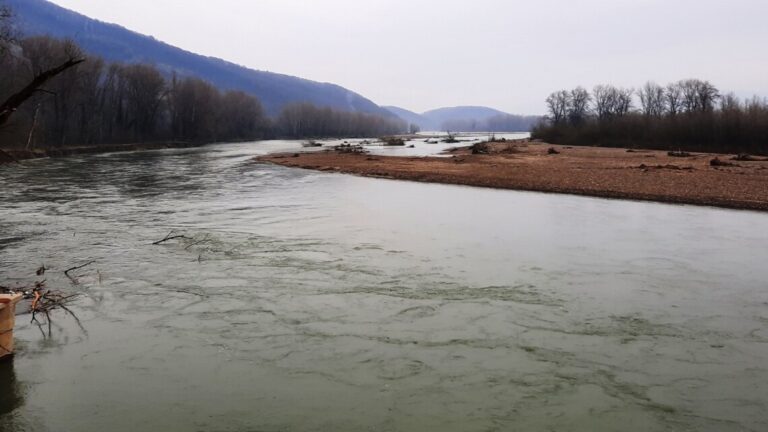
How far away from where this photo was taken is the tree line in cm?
5706

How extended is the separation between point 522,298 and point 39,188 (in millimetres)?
24454

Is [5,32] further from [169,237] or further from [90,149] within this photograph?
[90,149]

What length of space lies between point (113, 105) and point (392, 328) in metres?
94.3

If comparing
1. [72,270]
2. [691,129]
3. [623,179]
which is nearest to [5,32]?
[72,270]

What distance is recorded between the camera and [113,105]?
3447 inches

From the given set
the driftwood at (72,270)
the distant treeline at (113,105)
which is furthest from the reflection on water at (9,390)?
the distant treeline at (113,105)

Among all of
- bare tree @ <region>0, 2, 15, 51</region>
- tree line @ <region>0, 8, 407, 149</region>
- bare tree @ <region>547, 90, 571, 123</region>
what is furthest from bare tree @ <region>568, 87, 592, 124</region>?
bare tree @ <region>0, 2, 15, 51</region>

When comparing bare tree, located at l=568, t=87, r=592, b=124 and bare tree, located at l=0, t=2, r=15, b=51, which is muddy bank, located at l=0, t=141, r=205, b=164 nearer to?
bare tree, located at l=0, t=2, r=15, b=51

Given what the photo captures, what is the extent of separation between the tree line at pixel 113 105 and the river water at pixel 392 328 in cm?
3999

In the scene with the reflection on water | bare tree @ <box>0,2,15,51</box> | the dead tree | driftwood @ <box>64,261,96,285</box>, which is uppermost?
bare tree @ <box>0,2,15,51</box>

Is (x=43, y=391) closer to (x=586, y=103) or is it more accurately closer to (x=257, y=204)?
(x=257, y=204)

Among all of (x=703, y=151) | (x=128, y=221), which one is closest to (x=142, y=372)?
(x=128, y=221)

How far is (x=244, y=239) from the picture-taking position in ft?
42.7

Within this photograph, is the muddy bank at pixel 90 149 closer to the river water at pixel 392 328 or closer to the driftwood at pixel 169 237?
the driftwood at pixel 169 237
